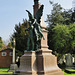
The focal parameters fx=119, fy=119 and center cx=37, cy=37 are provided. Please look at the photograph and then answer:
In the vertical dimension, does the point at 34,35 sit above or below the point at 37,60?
above

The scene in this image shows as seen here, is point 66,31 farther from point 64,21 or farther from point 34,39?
point 34,39

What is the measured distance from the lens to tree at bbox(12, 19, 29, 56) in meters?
22.8

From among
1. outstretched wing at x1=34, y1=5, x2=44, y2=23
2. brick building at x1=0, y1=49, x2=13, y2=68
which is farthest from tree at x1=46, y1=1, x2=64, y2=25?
outstretched wing at x1=34, y1=5, x2=44, y2=23

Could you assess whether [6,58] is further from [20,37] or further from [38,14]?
[38,14]

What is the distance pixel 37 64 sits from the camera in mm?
8023

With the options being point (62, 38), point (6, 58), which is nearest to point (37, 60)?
point (62, 38)

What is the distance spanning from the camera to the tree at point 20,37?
22.8 m

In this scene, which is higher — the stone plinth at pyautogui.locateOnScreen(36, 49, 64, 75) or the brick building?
the stone plinth at pyautogui.locateOnScreen(36, 49, 64, 75)

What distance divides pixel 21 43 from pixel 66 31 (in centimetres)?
871

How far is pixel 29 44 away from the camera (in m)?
8.53

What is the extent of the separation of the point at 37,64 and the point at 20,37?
1561 cm

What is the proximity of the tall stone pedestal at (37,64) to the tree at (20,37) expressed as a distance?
1460 cm

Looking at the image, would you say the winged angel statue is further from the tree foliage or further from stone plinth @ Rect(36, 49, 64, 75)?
the tree foliage

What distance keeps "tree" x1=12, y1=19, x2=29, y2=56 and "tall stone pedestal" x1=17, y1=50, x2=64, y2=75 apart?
14.6m
